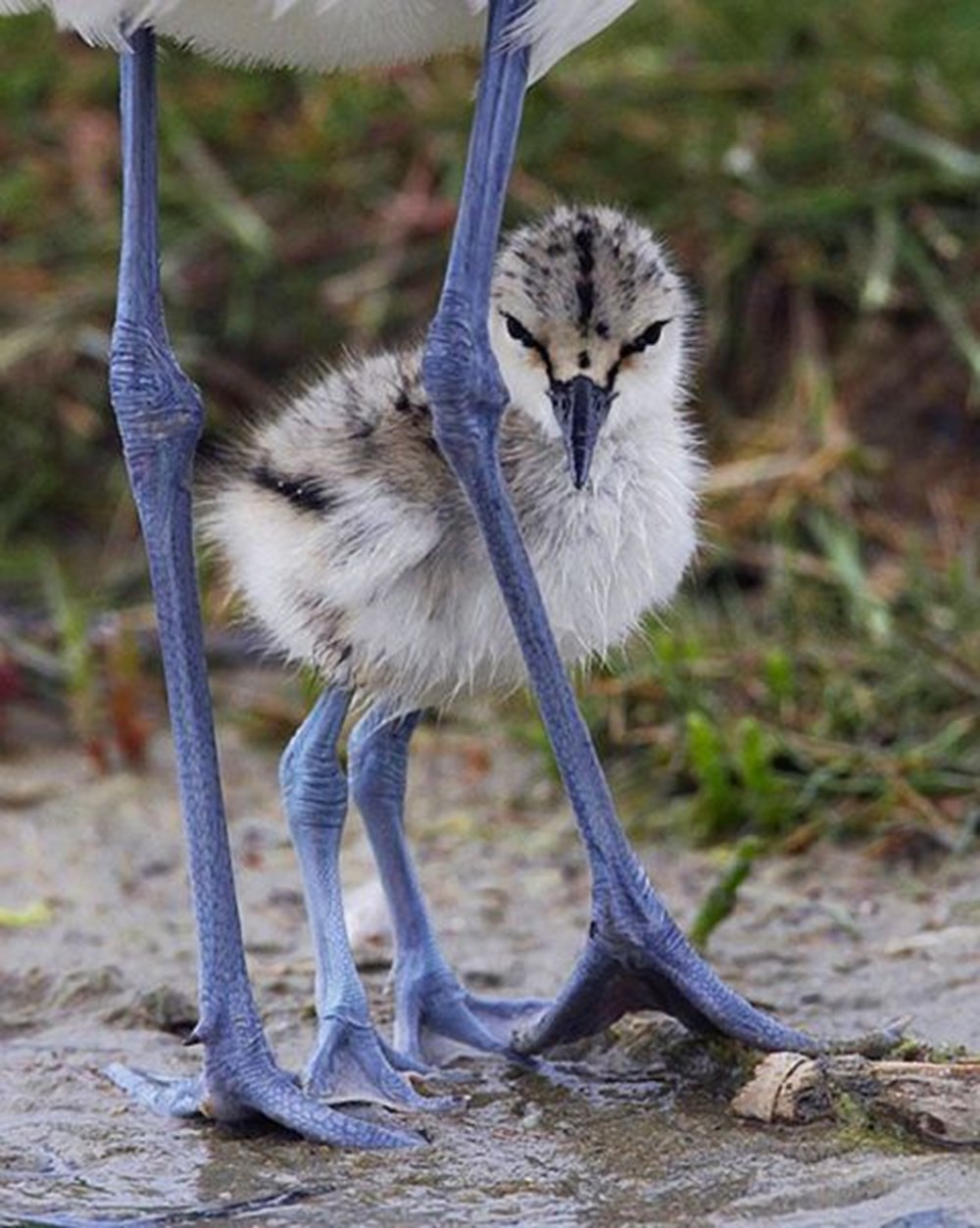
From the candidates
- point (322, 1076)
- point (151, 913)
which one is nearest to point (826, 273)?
point (151, 913)

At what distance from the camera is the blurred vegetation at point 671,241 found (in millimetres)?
4688

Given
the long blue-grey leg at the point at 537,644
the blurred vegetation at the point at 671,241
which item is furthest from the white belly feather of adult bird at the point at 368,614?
the blurred vegetation at the point at 671,241

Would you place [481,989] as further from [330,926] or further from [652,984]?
[652,984]

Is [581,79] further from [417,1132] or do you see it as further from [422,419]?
[417,1132]

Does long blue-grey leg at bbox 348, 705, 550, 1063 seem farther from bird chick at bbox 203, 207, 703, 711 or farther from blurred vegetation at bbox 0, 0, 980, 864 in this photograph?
blurred vegetation at bbox 0, 0, 980, 864

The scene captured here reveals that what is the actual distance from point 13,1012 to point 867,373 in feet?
7.85

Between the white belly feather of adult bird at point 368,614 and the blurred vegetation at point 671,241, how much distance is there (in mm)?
1450

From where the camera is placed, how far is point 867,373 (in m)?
5.03

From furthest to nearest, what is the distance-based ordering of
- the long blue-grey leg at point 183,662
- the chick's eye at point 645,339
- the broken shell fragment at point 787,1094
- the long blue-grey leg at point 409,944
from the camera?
the long blue-grey leg at point 409,944 < the chick's eye at point 645,339 < the long blue-grey leg at point 183,662 < the broken shell fragment at point 787,1094

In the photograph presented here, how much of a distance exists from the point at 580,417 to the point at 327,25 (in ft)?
1.66

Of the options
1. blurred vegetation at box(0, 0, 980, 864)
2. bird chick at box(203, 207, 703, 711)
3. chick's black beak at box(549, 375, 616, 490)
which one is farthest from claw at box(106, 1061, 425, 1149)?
blurred vegetation at box(0, 0, 980, 864)

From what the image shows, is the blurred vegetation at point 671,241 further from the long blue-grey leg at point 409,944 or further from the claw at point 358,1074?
the claw at point 358,1074

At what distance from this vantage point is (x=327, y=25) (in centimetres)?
288

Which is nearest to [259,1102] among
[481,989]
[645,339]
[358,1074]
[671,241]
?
[358,1074]
